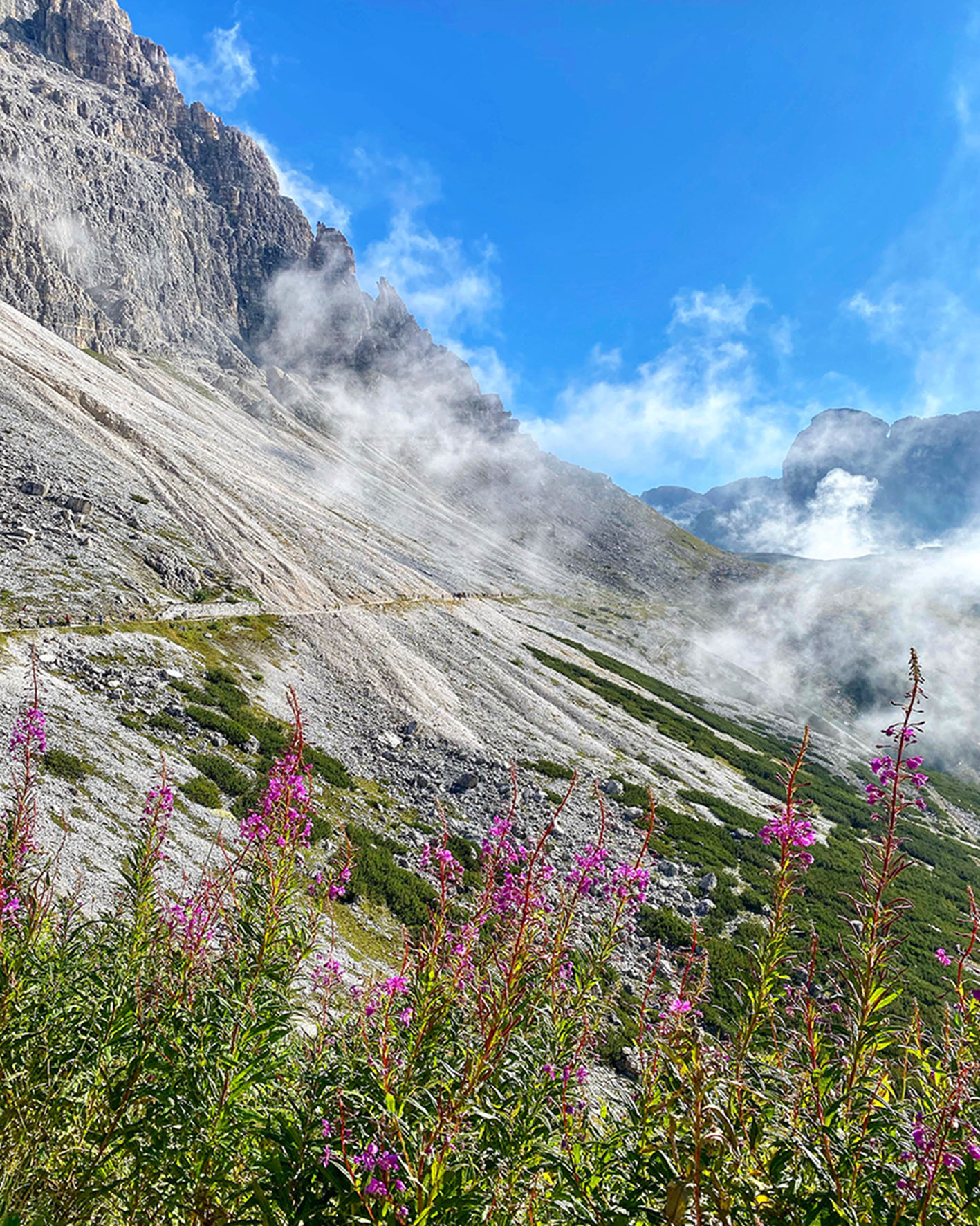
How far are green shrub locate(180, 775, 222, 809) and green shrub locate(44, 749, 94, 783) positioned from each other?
307 cm

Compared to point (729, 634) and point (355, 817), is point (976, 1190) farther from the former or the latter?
point (729, 634)

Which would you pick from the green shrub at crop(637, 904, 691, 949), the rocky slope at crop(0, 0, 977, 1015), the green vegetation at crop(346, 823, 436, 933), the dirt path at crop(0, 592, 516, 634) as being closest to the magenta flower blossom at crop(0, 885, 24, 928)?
the rocky slope at crop(0, 0, 977, 1015)

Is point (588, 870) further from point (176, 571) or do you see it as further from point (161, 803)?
point (176, 571)

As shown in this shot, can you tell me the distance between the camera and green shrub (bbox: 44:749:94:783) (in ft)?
57.6

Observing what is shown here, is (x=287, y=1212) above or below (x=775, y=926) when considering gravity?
below

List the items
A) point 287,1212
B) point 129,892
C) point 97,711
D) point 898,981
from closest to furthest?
1. point 287,1212
2. point 898,981
3. point 129,892
4. point 97,711

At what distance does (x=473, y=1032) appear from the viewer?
4.56 m

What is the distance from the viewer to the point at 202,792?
812 inches

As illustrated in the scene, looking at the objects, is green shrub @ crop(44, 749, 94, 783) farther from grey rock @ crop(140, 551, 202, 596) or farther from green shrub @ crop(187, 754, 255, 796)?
grey rock @ crop(140, 551, 202, 596)

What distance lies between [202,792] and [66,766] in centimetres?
426

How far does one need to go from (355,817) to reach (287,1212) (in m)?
21.7

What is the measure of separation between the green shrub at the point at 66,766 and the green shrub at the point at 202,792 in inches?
121

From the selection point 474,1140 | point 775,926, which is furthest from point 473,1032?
point 775,926

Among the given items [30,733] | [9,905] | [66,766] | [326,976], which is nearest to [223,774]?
[66,766]
